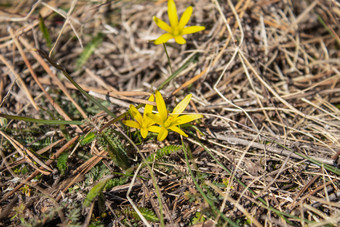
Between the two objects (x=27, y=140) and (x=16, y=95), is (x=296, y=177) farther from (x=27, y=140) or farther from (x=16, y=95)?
(x=16, y=95)

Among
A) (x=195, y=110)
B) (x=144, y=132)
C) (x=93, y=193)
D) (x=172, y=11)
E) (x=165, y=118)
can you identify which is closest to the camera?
(x=93, y=193)

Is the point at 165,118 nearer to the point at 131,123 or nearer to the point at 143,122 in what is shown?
the point at 143,122

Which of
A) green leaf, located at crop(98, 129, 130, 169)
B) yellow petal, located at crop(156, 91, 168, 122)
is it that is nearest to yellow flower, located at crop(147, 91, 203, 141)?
yellow petal, located at crop(156, 91, 168, 122)

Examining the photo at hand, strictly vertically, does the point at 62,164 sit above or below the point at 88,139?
below

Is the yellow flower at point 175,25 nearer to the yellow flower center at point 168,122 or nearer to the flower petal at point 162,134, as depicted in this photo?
the yellow flower center at point 168,122

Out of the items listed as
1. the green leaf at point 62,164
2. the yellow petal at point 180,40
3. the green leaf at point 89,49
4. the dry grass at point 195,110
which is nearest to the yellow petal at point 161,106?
the dry grass at point 195,110

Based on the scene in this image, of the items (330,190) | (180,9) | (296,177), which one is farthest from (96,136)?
(180,9)

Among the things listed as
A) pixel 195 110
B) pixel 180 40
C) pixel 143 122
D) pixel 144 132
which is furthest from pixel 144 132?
pixel 180 40
